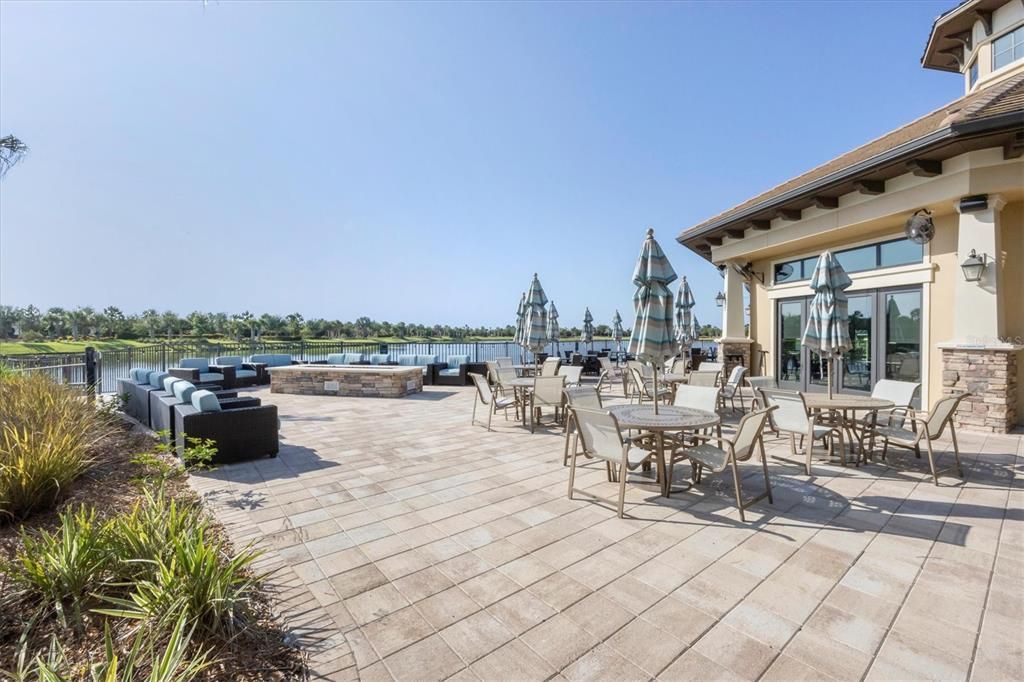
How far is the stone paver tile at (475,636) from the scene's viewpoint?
1.82 metres

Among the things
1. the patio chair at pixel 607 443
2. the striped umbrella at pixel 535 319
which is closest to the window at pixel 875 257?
the striped umbrella at pixel 535 319

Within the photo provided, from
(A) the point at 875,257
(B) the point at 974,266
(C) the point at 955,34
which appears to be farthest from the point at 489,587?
(C) the point at 955,34

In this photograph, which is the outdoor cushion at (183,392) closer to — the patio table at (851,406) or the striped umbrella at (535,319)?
the striped umbrella at (535,319)

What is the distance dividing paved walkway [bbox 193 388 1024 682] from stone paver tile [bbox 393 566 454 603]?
2 cm

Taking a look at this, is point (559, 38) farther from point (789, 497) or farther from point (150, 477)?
point (150, 477)

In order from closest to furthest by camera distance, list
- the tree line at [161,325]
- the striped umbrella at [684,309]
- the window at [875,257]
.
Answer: the window at [875,257]
the striped umbrella at [684,309]
the tree line at [161,325]

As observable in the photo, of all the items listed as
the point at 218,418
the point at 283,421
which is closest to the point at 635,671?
the point at 218,418

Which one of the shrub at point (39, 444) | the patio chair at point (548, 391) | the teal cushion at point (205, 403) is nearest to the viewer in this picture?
the shrub at point (39, 444)

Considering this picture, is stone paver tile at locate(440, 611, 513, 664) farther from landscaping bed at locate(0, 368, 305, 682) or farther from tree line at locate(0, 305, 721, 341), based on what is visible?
tree line at locate(0, 305, 721, 341)

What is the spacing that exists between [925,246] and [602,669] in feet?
29.6

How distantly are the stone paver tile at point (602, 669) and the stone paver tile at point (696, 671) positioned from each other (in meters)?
0.11

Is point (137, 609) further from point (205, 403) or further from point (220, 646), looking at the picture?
point (205, 403)

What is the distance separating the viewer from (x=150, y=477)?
390cm

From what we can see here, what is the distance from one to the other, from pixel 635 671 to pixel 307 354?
15.7m
